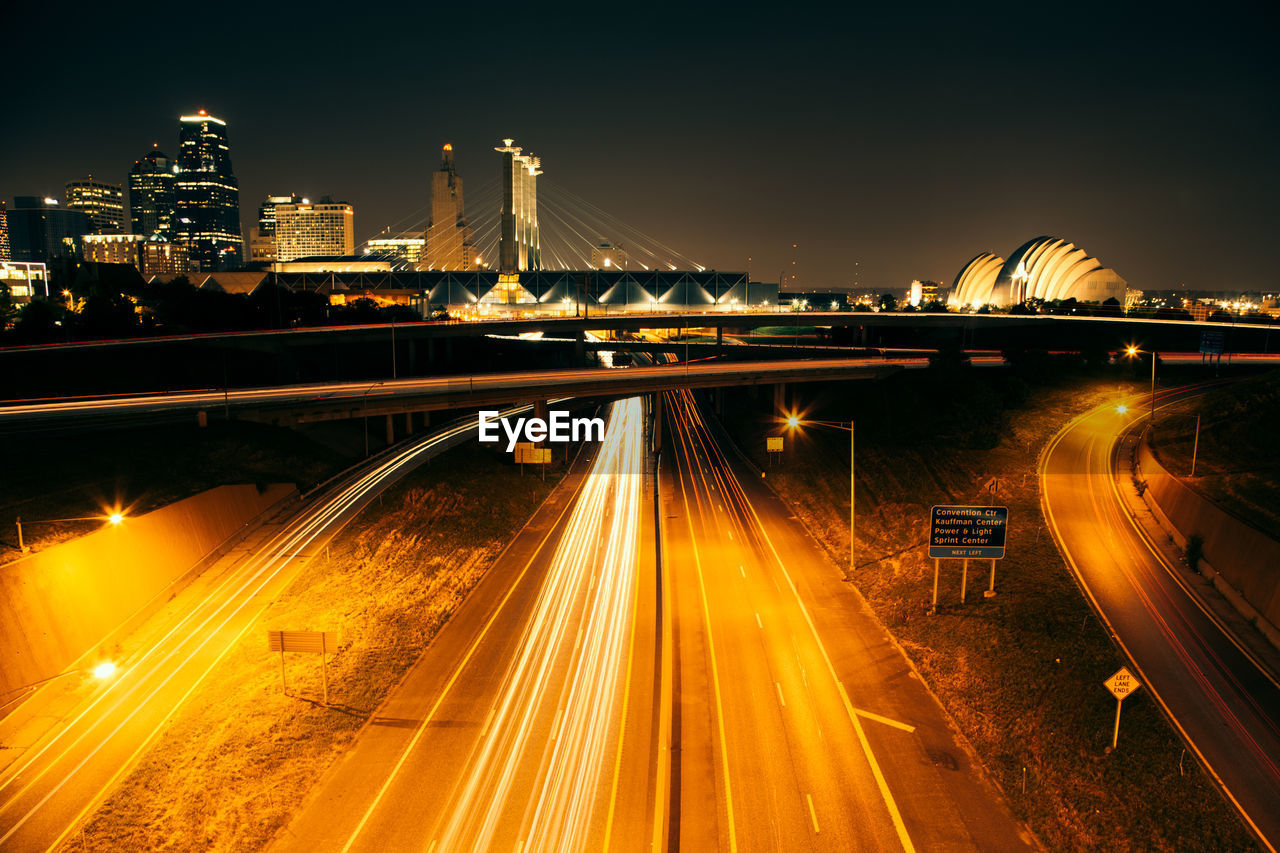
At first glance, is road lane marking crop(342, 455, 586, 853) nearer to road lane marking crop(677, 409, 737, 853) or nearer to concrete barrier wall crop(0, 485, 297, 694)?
road lane marking crop(677, 409, 737, 853)

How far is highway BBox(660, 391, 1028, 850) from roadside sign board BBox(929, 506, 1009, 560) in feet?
14.8

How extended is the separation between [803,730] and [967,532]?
12.1 meters

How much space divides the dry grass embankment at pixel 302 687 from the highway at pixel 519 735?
107 cm

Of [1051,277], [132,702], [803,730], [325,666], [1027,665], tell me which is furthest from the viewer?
[1051,277]

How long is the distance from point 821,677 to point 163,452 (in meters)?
38.8

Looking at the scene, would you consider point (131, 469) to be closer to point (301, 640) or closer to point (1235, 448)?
point (301, 640)

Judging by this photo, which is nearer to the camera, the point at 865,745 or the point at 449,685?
the point at 865,745

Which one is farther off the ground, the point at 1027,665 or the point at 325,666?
the point at 1027,665

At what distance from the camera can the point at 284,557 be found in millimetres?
36062

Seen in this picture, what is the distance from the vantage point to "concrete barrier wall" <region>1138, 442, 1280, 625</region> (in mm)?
26062

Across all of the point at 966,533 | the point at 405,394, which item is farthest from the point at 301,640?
the point at 405,394

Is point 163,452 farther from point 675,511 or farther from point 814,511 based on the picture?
point 814,511

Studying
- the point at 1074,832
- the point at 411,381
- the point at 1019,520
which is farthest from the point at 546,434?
the point at 1074,832

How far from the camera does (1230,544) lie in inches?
1150
